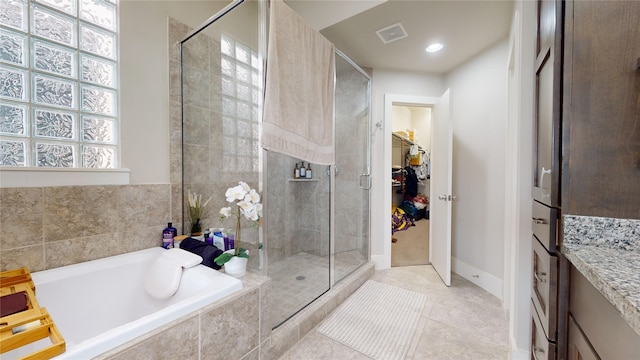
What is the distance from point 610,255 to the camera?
69 centimetres

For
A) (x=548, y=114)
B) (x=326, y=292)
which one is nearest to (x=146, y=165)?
(x=326, y=292)

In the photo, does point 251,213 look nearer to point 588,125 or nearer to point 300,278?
point 300,278

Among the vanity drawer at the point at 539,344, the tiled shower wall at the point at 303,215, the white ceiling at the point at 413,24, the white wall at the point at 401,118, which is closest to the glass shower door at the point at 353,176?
the tiled shower wall at the point at 303,215

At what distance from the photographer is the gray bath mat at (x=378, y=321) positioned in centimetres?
154

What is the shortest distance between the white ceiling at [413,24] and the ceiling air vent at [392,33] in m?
0.04

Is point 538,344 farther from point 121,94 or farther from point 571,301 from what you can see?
point 121,94

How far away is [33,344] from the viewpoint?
0.84 metres

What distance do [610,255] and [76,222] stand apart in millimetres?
2411

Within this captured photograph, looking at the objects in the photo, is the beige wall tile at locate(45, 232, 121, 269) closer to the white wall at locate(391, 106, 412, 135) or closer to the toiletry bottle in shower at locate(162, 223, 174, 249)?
the toiletry bottle in shower at locate(162, 223, 174, 249)

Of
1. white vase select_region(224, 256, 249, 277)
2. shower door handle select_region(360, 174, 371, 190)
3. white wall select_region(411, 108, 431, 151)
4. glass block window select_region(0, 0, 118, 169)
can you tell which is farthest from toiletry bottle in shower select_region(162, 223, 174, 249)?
white wall select_region(411, 108, 431, 151)

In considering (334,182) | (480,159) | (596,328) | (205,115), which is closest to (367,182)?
(334,182)

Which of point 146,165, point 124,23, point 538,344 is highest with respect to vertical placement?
point 124,23

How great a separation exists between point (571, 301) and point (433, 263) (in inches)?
83.4

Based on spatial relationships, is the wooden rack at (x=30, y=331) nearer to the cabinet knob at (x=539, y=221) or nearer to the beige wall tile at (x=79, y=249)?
the beige wall tile at (x=79, y=249)
